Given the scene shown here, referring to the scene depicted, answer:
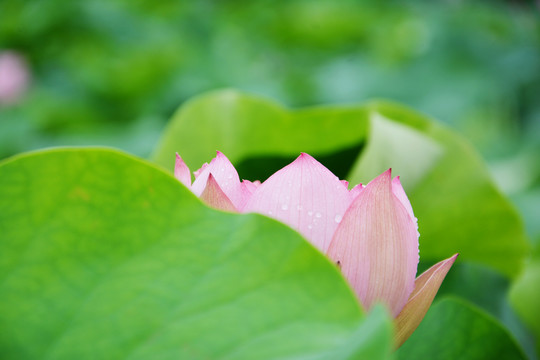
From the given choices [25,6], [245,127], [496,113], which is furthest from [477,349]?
[25,6]

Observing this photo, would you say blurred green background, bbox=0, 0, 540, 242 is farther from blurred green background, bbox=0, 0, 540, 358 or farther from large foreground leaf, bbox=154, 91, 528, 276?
large foreground leaf, bbox=154, 91, 528, 276

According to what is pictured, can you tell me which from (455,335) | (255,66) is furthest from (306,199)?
(255,66)

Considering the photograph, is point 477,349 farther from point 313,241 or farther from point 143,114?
point 143,114

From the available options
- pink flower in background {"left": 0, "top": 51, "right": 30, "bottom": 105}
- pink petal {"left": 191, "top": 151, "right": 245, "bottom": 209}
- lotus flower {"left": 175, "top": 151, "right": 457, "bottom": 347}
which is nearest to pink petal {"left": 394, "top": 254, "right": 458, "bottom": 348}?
lotus flower {"left": 175, "top": 151, "right": 457, "bottom": 347}

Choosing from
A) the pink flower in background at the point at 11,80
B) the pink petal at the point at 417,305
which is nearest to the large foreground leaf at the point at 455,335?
the pink petal at the point at 417,305

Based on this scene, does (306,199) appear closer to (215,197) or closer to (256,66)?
(215,197)

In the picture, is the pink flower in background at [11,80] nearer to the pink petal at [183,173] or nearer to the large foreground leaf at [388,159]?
the large foreground leaf at [388,159]

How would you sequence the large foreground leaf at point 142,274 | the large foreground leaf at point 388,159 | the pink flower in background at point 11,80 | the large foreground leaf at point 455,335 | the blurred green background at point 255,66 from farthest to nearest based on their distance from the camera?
1. the pink flower in background at point 11,80
2. the blurred green background at point 255,66
3. the large foreground leaf at point 388,159
4. the large foreground leaf at point 455,335
5. the large foreground leaf at point 142,274
